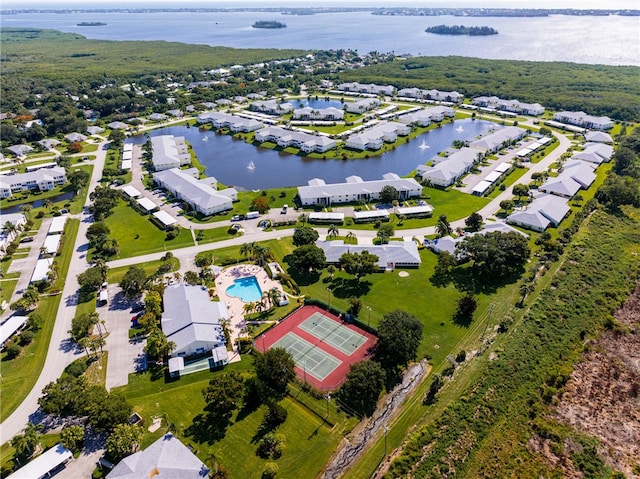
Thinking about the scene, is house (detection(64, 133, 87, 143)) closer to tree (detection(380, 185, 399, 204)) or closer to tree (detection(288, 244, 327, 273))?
tree (detection(380, 185, 399, 204))

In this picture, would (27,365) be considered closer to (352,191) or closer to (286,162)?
(352,191)

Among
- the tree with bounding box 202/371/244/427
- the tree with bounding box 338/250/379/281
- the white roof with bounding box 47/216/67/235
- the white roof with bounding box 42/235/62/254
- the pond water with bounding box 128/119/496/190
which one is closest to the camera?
the tree with bounding box 202/371/244/427

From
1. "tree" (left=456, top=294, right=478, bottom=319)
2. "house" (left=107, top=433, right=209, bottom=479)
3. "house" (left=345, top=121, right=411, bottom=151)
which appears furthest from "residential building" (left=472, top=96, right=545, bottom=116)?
"house" (left=107, top=433, right=209, bottom=479)

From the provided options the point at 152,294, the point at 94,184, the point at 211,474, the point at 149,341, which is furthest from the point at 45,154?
the point at 211,474

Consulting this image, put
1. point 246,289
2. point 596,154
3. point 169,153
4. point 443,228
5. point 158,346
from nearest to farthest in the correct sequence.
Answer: point 158,346 < point 246,289 < point 443,228 < point 596,154 < point 169,153

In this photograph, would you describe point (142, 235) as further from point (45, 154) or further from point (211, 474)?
point (45, 154)

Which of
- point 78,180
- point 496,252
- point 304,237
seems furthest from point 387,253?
point 78,180

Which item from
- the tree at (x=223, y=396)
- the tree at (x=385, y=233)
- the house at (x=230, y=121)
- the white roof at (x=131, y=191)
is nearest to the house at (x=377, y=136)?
the house at (x=230, y=121)
